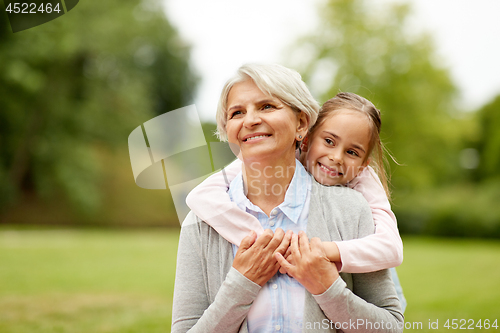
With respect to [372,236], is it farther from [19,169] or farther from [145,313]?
[19,169]

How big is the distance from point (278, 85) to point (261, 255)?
2.35 feet

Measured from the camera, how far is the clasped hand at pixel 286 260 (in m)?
1.76

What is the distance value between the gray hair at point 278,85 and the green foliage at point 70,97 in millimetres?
19395

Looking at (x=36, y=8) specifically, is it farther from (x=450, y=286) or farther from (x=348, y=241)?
(x=450, y=286)

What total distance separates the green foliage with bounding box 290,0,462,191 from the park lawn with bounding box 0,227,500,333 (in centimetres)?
943

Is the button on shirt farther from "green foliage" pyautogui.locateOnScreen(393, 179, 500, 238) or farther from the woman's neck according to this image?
"green foliage" pyautogui.locateOnScreen(393, 179, 500, 238)

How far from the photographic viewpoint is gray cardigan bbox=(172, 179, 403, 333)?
1.79 metres

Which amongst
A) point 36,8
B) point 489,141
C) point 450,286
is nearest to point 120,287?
point 36,8

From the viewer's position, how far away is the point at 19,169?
70.5 ft

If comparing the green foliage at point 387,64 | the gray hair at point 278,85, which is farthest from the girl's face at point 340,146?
the green foliage at point 387,64

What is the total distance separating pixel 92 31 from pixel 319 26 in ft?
36.1

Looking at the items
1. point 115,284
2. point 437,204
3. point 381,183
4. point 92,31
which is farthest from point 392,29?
point 381,183

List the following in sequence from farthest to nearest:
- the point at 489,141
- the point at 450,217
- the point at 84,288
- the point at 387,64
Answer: the point at 489,141 < the point at 450,217 < the point at 387,64 < the point at 84,288

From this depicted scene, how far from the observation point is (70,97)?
77.0 ft
